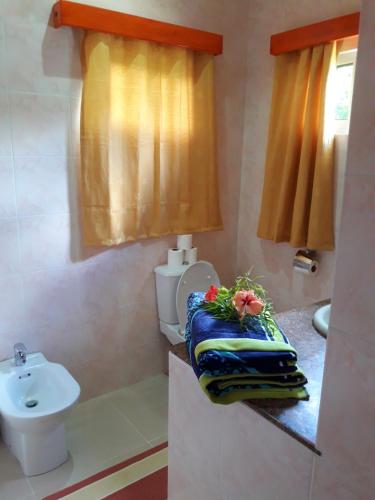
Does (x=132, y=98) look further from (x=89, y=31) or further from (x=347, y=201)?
(x=347, y=201)

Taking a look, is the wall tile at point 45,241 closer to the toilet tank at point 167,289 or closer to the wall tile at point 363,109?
the toilet tank at point 167,289

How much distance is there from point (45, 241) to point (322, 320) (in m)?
1.45

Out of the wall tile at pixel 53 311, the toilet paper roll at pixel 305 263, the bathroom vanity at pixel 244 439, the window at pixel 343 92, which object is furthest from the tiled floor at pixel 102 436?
the window at pixel 343 92

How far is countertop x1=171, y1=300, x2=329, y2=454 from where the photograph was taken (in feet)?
3.26

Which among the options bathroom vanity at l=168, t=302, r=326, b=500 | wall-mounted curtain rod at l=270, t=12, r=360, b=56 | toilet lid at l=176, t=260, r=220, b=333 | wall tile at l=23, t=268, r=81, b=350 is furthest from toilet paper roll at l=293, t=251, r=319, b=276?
wall tile at l=23, t=268, r=81, b=350

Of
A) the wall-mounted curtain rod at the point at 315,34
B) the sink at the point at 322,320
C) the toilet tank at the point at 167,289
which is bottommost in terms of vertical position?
the toilet tank at the point at 167,289

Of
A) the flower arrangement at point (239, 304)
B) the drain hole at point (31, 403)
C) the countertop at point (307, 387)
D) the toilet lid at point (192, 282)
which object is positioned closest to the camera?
the countertop at point (307, 387)

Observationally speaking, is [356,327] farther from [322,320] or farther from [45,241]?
[45,241]

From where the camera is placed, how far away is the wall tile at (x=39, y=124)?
205 cm

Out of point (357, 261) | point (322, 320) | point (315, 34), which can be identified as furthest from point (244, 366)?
point (315, 34)

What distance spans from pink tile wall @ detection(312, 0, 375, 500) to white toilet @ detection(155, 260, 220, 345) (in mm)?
1704

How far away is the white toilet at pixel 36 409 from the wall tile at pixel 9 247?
0.48 metres

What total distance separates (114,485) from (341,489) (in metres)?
1.42

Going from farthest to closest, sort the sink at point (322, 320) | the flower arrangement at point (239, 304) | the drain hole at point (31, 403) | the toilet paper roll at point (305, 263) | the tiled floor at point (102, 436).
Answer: the toilet paper roll at point (305, 263), the drain hole at point (31, 403), the tiled floor at point (102, 436), the sink at point (322, 320), the flower arrangement at point (239, 304)
